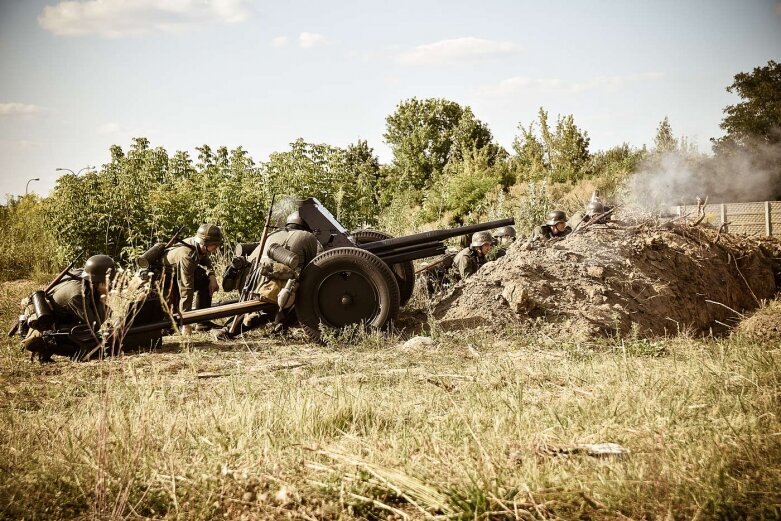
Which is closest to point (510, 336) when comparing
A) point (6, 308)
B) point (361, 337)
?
point (361, 337)

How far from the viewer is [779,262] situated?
12883 millimetres

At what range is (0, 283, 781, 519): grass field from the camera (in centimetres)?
284

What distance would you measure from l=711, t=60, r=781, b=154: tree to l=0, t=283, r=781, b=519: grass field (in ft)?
82.3

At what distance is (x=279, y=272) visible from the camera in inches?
308

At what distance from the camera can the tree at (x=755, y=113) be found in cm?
2656

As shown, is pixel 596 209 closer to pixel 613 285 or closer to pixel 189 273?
pixel 613 285

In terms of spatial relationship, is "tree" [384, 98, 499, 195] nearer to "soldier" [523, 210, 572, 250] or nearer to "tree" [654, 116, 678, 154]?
"tree" [654, 116, 678, 154]

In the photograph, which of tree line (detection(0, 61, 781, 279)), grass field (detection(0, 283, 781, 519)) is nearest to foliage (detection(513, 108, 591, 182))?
tree line (detection(0, 61, 781, 279))

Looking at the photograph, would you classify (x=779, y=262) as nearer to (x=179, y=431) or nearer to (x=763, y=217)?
(x=763, y=217)

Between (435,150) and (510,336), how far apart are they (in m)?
33.6

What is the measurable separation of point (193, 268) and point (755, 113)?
26863mm

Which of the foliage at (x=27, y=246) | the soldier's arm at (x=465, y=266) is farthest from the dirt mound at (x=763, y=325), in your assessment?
the foliage at (x=27, y=246)

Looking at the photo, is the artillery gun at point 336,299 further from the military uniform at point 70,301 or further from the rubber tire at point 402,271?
the rubber tire at point 402,271

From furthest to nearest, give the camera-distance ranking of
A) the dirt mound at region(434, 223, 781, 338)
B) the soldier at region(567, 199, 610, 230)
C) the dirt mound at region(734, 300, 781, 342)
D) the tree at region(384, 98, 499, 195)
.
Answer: the tree at region(384, 98, 499, 195)
the soldier at region(567, 199, 610, 230)
the dirt mound at region(734, 300, 781, 342)
the dirt mound at region(434, 223, 781, 338)
